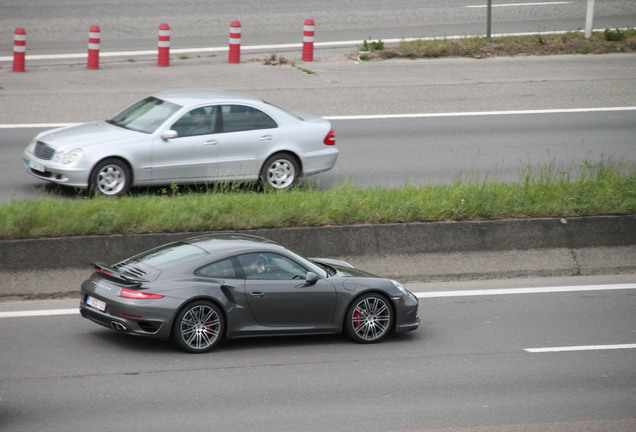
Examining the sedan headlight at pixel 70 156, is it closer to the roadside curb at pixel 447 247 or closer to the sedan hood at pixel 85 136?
the sedan hood at pixel 85 136

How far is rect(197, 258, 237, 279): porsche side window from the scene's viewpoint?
32.5 feet

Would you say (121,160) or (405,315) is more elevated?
(121,160)

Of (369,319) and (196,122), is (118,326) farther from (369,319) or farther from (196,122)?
(196,122)

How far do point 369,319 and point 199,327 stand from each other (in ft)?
6.60

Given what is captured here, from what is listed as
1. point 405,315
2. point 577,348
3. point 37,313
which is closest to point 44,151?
point 37,313

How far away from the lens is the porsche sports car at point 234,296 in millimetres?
9562

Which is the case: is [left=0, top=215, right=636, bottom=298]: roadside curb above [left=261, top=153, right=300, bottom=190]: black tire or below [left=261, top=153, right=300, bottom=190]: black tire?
below

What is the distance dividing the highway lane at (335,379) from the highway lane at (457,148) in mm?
4947

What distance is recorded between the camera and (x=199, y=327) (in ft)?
32.0

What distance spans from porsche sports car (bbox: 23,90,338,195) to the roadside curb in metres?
2.38

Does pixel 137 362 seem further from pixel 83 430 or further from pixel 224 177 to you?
pixel 224 177

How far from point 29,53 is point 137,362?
18.3 meters

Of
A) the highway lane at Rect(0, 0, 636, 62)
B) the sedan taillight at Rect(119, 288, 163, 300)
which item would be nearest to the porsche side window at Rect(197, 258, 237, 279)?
the sedan taillight at Rect(119, 288, 163, 300)

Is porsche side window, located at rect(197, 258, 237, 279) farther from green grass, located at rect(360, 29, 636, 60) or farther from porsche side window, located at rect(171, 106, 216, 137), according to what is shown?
green grass, located at rect(360, 29, 636, 60)
